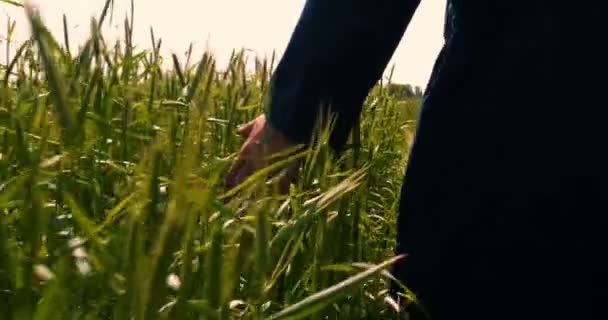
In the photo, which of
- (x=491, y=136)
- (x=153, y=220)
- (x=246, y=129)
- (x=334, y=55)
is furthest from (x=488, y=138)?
(x=153, y=220)

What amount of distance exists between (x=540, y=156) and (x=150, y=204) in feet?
2.70

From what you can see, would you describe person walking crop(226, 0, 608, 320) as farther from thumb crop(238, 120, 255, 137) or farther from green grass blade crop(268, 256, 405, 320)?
green grass blade crop(268, 256, 405, 320)

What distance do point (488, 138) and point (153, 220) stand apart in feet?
2.68

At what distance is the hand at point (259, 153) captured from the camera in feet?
4.69

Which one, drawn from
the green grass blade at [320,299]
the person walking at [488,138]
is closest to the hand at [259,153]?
the person walking at [488,138]

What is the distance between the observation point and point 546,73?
1485mm

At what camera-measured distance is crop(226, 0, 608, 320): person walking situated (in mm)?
1471

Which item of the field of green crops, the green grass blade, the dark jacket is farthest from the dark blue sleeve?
the green grass blade

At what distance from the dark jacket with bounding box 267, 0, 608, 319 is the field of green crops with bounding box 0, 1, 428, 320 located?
0.38ft

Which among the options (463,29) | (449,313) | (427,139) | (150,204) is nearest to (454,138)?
(427,139)

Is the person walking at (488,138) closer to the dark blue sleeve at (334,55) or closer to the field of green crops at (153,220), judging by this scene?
the dark blue sleeve at (334,55)

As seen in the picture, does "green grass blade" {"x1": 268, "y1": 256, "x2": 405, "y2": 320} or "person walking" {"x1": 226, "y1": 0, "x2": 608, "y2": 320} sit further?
"person walking" {"x1": 226, "y1": 0, "x2": 608, "y2": 320}

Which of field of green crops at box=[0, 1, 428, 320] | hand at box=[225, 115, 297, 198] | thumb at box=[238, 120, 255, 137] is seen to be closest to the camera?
field of green crops at box=[0, 1, 428, 320]

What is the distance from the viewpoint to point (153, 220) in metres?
0.82
